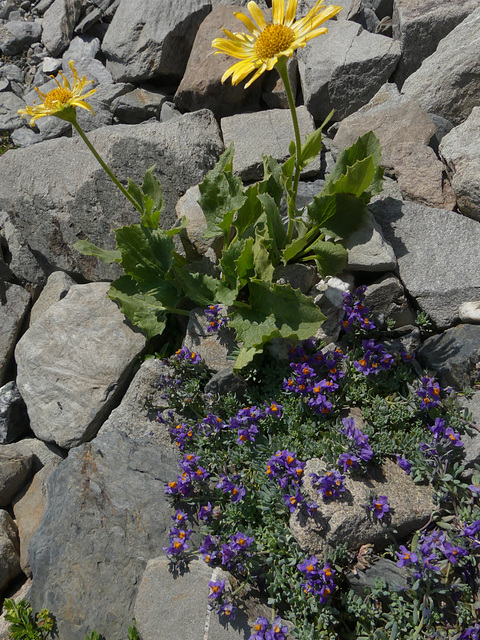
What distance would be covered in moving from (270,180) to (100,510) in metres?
2.80

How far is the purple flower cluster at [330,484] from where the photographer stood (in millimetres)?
3285

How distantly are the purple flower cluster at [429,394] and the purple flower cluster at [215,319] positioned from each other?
1.55 meters

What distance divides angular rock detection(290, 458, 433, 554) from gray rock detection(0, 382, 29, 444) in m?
2.95

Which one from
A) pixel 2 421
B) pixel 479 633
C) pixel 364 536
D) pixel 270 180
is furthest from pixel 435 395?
pixel 2 421

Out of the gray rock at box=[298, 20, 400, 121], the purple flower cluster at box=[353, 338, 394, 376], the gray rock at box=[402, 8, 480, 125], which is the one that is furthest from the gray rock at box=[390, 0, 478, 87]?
the purple flower cluster at box=[353, 338, 394, 376]

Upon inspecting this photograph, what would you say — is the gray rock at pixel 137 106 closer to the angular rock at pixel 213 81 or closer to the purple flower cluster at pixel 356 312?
the angular rock at pixel 213 81

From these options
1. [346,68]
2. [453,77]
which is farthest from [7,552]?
[453,77]

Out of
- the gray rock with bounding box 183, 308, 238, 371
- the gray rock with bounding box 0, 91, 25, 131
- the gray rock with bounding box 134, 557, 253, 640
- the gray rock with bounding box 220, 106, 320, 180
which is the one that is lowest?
the gray rock with bounding box 134, 557, 253, 640

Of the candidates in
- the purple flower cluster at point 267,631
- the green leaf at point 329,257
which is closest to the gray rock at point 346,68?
the green leaf at point 329,257

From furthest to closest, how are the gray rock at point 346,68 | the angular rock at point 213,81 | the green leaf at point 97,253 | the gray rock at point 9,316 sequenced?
the angular rock at point 213,81 → the gray rock at point 346,68 → the gray rock at point 9,316 → the green leaf at point 97,253

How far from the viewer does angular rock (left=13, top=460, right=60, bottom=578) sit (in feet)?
13.8

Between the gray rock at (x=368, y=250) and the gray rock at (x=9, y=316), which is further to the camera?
the gray rock at (x=9, y=316)

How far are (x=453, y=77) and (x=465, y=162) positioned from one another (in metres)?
1.20

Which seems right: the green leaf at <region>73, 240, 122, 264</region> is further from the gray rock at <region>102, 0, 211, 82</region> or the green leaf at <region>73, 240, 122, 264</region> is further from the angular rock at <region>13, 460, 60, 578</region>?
the gray rock at <region>102, 0, 211, 82</region>
